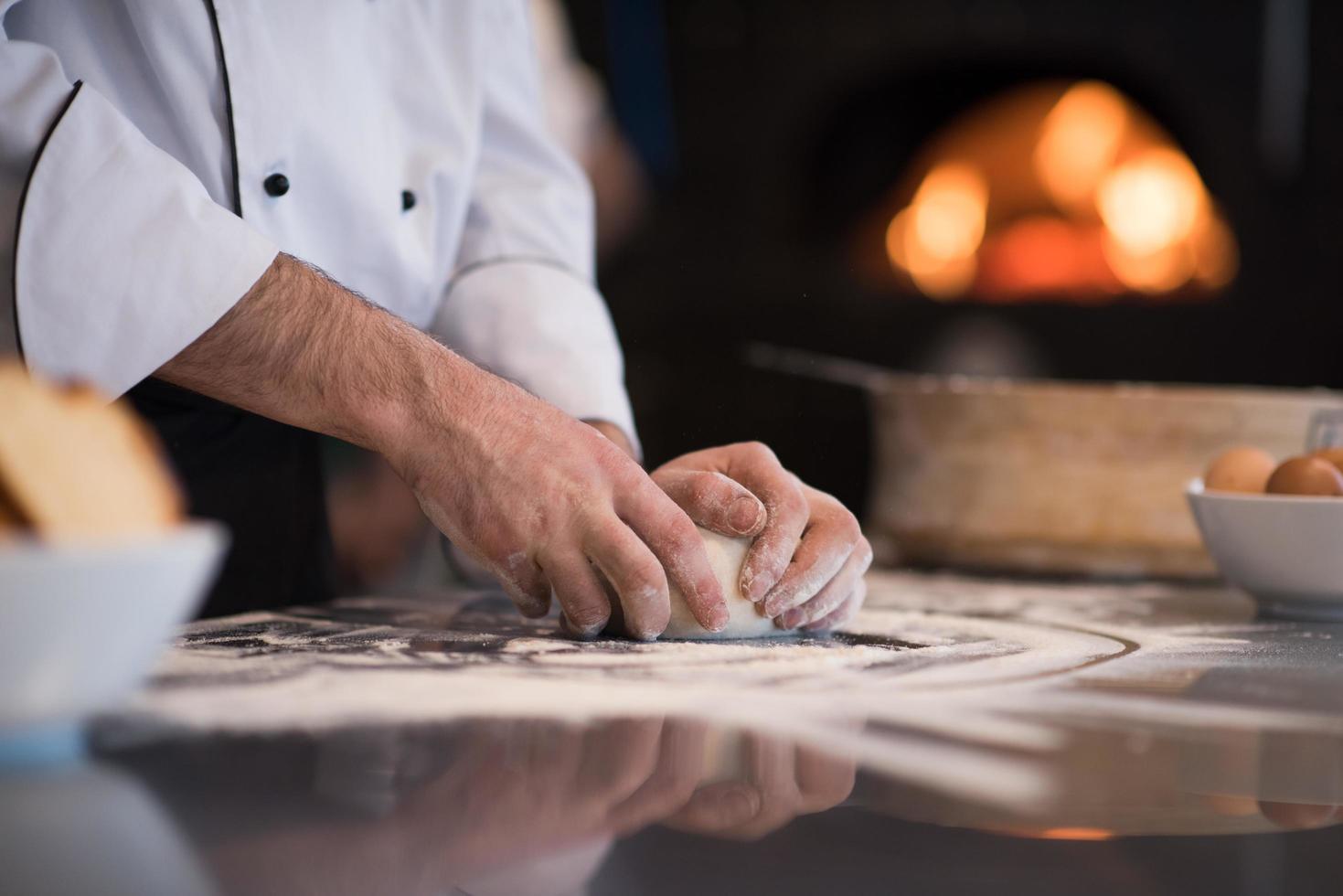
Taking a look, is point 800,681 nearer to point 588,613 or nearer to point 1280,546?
point 588,613

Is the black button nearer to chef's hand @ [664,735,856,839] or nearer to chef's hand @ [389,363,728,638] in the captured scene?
chef's hand @ [389,363,728,638]

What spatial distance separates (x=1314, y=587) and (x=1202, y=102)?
255 centimetres

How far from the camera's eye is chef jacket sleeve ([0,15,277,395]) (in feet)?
2.64

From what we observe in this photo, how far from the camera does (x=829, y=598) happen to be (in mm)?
955

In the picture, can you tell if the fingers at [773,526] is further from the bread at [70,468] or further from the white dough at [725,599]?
the bread at [70,468]

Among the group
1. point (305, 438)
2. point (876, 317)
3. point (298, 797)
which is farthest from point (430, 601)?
point (876, 317)

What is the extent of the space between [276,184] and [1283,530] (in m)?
0.90

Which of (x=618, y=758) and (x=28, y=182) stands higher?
(x=28, y=182)

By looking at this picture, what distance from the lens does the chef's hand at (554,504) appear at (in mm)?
843

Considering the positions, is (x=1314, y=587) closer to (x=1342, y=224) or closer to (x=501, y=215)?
(x=501, y=215)

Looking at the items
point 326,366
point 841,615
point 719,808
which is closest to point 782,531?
point 841,615

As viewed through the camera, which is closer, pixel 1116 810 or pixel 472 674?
pixel 1116 810

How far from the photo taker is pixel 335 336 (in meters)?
0.86

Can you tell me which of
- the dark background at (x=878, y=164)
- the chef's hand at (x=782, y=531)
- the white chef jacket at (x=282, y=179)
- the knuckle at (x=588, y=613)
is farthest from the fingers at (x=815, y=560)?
the dark background at (x=878, y=164)
